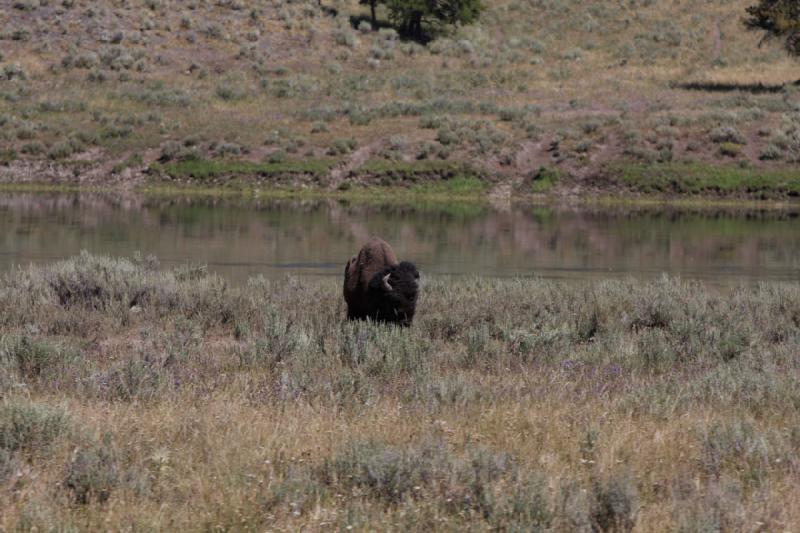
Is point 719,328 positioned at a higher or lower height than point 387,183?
higher

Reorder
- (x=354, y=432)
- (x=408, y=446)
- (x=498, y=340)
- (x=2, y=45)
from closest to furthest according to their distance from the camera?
(x=408, y=446)
(x=354, y=432)
(x=498, y=340)
(x=2, y=45)

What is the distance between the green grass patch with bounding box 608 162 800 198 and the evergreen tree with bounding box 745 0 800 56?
53.4 feet

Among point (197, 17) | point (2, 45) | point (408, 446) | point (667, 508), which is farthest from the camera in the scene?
point (197, 17)

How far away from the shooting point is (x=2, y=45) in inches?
2389

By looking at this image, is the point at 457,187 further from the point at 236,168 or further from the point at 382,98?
the point at 382,98

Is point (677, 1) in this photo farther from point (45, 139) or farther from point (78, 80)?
point (45, 139)

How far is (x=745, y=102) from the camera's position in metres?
54.8

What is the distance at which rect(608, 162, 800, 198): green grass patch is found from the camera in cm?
4369

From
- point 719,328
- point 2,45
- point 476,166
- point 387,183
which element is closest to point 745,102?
point 476,166

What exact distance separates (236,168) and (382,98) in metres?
14.4

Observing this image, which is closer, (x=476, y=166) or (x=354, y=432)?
(x=354, y=432)

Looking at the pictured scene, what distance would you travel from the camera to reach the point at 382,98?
5816 cm

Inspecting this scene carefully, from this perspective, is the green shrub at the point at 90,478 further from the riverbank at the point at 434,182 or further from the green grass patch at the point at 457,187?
the green grass patch at the point at 457,187

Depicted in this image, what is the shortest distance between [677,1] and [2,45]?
4986cm
